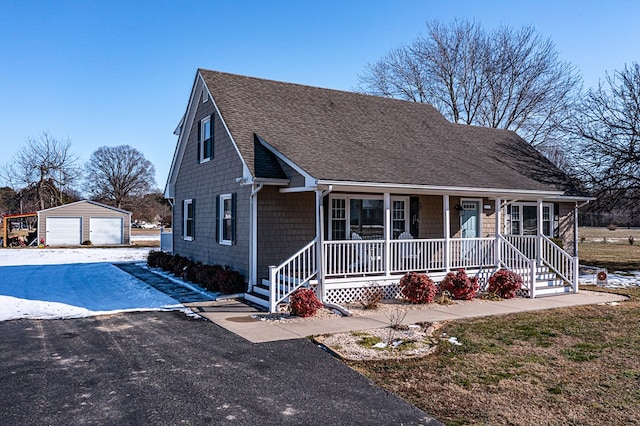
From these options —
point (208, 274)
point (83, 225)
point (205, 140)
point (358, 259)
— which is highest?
point (205, 140)

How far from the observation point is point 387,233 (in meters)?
11.6

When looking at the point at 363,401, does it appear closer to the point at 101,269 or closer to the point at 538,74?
the point at 101,269

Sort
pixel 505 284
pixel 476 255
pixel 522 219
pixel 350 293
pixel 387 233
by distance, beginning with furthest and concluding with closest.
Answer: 1. pixel 522 219
2. pixel 476 255
3. pixel 505 284
4. pixel 387 233
5. pixel 350 293

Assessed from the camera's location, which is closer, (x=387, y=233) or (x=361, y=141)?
(x=387, y=233)

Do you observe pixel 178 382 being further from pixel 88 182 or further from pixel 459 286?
pixel 88 182

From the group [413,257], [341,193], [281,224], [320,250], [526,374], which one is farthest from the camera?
[341,193]

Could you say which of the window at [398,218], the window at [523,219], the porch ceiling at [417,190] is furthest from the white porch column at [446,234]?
the window at [523,219]

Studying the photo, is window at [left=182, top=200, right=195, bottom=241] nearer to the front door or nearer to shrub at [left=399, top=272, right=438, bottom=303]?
shrub at [left=399, top=272, right=438, bottom=303]

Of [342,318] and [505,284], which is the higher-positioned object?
[505,284]

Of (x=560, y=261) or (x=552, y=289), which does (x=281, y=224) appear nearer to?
(x=552, y=289)

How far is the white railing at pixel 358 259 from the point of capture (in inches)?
444

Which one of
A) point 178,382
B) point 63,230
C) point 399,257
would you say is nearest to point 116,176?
point 63,230

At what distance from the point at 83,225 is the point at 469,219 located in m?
28.9

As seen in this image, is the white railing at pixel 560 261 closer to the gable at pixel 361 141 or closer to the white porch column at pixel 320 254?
the gable at pixel 361 141
